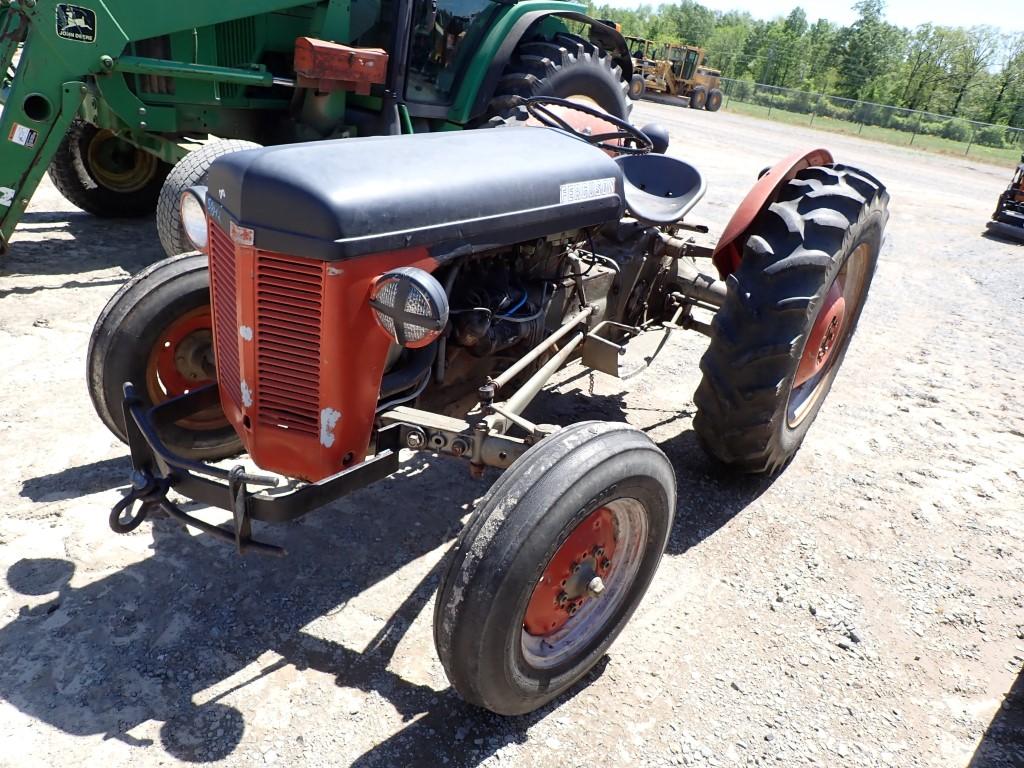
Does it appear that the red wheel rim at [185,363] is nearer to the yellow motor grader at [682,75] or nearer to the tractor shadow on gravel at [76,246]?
the tractor shadow on gravel at [76,246]

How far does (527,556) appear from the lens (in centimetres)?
205

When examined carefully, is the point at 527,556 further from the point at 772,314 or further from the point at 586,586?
the point at 772,314

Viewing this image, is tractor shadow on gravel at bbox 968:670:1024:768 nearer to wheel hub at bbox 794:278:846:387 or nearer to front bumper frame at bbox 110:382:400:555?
wheel hub at bbox 794:278:846:387

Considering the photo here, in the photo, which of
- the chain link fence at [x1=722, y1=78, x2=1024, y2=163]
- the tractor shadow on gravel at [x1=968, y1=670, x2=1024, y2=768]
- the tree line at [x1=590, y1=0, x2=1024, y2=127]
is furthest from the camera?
the tree line at [x1=590, y1=0, x2=1024, y2=127]

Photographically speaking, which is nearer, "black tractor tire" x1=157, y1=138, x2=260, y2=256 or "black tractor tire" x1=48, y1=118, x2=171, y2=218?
"black tractor tire" x1=157, y1=138, x2=260, y2=256

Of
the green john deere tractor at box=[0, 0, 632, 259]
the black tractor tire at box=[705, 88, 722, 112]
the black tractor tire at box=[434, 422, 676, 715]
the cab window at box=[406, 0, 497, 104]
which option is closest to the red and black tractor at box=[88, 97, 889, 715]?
the black tractor tire at box=[434, 422, 676, 715]

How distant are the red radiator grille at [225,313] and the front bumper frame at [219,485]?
26cm

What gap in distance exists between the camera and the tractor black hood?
211cm

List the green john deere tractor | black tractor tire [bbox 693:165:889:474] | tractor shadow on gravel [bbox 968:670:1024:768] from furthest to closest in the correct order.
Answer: the green john deere tractor → black tractor tire [bbox 693:165:889:474] → tractor shadow on gravel [bbox 968:670:1024:768]

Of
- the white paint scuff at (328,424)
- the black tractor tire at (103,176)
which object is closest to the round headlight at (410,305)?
the white paint scuff at (328,424)

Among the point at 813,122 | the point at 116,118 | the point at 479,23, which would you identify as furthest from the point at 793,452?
the point at 813,122

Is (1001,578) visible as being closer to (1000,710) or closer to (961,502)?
(961,502)

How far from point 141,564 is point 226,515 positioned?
0.41 m

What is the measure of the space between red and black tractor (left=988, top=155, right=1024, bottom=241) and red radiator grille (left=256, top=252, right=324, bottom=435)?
1079cm
